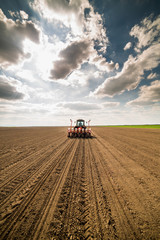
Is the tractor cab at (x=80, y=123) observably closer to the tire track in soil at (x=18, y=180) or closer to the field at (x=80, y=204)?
the tire track in soil at (x=18, y=180)

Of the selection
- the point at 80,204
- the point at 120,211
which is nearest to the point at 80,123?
the point at 80,204

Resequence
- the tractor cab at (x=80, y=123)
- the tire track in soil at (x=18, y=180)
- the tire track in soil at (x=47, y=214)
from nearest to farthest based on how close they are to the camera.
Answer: the tire track in soil at (x=47, y=214) < the tire track in soil at (x=18, y=180) < the tractor cab at (x=80, y=123)

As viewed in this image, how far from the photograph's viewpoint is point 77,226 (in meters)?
1.74

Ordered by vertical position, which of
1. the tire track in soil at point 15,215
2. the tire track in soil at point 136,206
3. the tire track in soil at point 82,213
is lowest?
the tire track in soil at point 136,206

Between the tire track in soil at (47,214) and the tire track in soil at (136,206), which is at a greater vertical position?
the tire track in soil at (47,214)

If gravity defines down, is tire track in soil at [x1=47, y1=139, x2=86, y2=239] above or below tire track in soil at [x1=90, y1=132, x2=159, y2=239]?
above

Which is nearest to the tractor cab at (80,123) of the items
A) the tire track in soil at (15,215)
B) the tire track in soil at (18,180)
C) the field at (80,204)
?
the tire track in soil at (18,180)

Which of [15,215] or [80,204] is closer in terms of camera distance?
[15,215]

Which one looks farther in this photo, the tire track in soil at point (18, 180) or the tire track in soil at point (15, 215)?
the tire track in soil at point (18, 180)

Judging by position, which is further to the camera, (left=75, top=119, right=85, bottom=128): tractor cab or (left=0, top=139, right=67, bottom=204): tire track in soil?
(left=75, top=119, right=85, bottom=128): tractor cab

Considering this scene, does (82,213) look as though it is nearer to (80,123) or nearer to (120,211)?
(120,211)

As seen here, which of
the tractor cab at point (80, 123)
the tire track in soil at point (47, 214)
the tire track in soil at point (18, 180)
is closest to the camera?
the tire track in soil at point (47, 214)

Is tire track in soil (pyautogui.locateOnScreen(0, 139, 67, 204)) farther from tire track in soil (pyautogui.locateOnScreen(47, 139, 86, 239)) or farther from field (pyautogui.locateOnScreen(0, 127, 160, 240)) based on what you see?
tire track in soil (pyautogui.locateOnScreen(47, 139, 86, 239))

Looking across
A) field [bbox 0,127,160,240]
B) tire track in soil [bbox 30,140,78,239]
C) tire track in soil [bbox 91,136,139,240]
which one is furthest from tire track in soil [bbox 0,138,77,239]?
tire track in soil [bbox 91,136,139,240]
